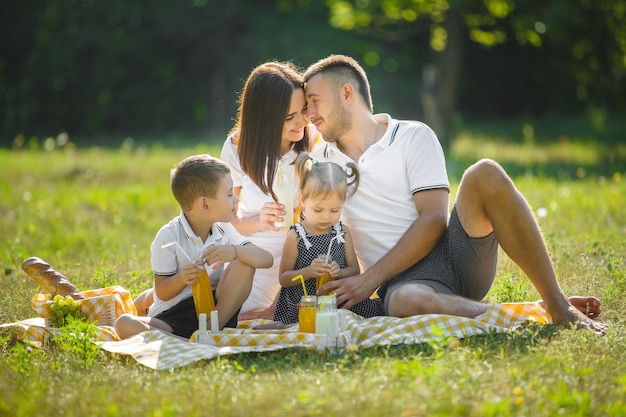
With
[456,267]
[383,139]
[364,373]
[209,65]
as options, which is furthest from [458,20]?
[364,373]

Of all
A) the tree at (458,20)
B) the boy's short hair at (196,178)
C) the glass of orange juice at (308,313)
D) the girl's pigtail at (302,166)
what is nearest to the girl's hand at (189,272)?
the boy's short hair at (196,178)

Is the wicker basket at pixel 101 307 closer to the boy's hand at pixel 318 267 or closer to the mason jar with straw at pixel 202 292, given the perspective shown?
the mason jar with straw at pixel 202 292

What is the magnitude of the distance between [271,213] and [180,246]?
589 millimetres

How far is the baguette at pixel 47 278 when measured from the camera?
486 cm

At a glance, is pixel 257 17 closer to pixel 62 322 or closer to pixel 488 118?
pixel 488 118

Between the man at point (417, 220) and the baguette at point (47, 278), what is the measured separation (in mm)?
1537

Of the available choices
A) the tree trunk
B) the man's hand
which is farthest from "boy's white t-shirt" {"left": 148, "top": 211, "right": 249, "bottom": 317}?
the tree trunk

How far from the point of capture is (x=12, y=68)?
2083 centimetres

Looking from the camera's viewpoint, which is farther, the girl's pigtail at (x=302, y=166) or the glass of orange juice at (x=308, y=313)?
the girl's pigtail at (x=302, y=166)

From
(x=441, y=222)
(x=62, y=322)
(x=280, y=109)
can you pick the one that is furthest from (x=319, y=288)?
(x=62, y=322)

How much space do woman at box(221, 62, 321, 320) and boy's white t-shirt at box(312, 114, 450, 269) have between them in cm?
42

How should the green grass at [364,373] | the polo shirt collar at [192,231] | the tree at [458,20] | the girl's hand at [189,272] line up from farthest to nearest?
the tree at [458,20], the polo shirt collar at [192,231], the girl's hand at [189,272], the green grass at [364,373]

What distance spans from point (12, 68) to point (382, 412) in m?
19.8

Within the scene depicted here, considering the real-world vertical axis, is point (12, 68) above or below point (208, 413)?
above
